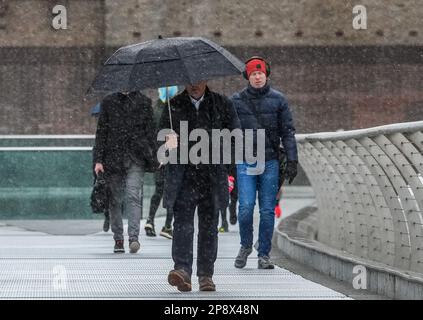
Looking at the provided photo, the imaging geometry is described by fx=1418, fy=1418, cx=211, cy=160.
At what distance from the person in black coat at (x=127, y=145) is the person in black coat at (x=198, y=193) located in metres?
4.10

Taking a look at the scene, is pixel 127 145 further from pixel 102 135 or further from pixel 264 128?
pixel 264 128

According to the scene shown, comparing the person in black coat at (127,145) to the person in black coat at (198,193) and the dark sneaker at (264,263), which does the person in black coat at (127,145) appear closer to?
the dark sneaker at (264,263)

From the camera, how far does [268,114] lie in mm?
13031

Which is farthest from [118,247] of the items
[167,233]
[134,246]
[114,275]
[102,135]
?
[114,275]

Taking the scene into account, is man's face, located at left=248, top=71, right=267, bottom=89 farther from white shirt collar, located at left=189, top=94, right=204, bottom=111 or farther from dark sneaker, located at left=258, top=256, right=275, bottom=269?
white shirt collar, located at left=189, top=94, right=204, bottom=111

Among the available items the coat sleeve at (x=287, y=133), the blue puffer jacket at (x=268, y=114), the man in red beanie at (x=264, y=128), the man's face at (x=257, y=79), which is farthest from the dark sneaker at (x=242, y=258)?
the man's face at (x=257, y=79)

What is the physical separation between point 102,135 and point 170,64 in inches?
155

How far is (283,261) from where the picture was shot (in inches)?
577

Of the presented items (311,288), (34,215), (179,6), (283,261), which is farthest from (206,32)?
(311,288)

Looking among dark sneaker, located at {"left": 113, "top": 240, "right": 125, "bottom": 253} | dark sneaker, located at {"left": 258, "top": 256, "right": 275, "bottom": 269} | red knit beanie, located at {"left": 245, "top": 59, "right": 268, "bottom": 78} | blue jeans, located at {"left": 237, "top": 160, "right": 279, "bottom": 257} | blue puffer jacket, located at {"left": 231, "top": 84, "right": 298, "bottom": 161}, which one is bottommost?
dark sneaker, located at {"left": 113, "top": 240, "right": 125, "bottom": 253}

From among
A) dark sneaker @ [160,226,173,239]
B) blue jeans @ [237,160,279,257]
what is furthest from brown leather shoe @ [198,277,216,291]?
dark sneaker @ [160,226,173,239]

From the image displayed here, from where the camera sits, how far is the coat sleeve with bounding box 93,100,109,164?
1490 cm

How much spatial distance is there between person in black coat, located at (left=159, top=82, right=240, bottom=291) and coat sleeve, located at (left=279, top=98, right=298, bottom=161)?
1.98 m

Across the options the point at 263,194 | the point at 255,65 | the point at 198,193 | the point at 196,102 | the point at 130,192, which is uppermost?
the point at 255,65
